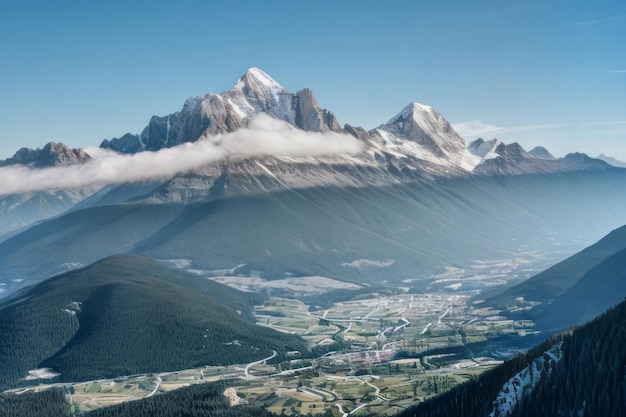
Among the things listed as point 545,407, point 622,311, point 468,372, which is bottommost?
point 468,372

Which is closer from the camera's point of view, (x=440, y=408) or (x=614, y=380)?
(x=614, y=380)

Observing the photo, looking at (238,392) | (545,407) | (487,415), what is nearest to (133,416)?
(238,392)

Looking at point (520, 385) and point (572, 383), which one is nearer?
point (572, 383)

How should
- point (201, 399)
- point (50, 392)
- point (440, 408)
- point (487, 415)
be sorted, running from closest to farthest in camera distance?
point (487, 415) < point (440, 408) < point (201, 399) < point (50, 392)

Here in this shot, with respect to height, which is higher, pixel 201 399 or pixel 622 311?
pixel 622 311

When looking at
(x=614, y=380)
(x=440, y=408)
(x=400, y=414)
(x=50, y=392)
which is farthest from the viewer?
(x=50, y=392)

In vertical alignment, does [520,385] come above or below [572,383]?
below

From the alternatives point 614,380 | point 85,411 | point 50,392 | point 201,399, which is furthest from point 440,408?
point 50,392

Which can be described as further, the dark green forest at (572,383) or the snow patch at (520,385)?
the snow patch at (520,385)

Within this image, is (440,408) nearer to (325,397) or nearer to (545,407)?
(545,407)

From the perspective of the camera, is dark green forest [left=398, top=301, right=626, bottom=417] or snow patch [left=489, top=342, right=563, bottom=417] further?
snow patch [left=489, top=342, right=563, bottom=417]
